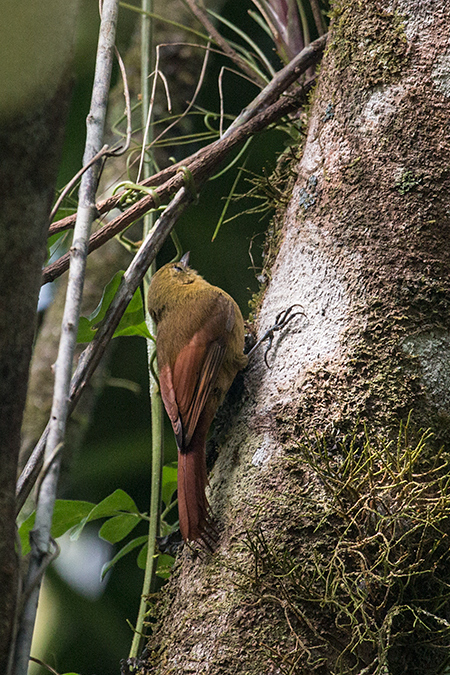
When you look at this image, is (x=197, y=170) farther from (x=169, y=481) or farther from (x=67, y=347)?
(x=67, y=347)

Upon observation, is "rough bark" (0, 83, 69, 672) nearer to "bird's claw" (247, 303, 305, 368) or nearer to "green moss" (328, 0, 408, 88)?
"bird's claw" (247, 303, 305, 368)

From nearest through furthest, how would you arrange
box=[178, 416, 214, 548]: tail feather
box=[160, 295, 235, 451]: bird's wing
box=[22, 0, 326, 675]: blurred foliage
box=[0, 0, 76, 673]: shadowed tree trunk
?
Result: box=[0, 0, 76, 673]: shadowed tree trunk
box=[178, 416, 214, 548]: tail feather
box=[160, 295, 235, 451]: bird's wing
box=[22, 0, 326, 675]: blurred foliage

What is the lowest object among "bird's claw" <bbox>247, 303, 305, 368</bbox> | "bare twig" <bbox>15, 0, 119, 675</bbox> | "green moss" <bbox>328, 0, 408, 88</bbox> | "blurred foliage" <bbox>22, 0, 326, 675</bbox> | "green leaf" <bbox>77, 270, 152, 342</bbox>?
"blurred foliage" <bbox>22, 0, 326, 675</bbox>

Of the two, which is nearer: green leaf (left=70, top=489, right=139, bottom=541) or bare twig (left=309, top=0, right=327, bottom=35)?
green leaf (left=70, top=489, right=139, bottom=541)

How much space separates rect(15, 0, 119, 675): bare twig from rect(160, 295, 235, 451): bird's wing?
0.80 meters

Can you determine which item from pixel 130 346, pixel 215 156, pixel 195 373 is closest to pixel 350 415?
pixel 195 373

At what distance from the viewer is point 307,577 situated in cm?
145

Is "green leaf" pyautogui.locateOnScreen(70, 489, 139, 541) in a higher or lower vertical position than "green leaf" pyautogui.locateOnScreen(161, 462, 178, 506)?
higher

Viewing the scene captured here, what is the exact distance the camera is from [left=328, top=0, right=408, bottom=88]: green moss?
181 centimetres

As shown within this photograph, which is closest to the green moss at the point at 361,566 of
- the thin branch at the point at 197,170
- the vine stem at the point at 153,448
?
the vine stem at the point at 153,448

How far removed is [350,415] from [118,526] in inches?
34.9

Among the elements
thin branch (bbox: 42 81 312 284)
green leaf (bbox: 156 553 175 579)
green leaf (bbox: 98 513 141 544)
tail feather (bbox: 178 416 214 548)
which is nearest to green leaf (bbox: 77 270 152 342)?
thin branch (bbox: 42 81 312 284)

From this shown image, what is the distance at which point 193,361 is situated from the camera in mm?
2154

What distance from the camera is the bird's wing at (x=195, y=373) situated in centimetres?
200
